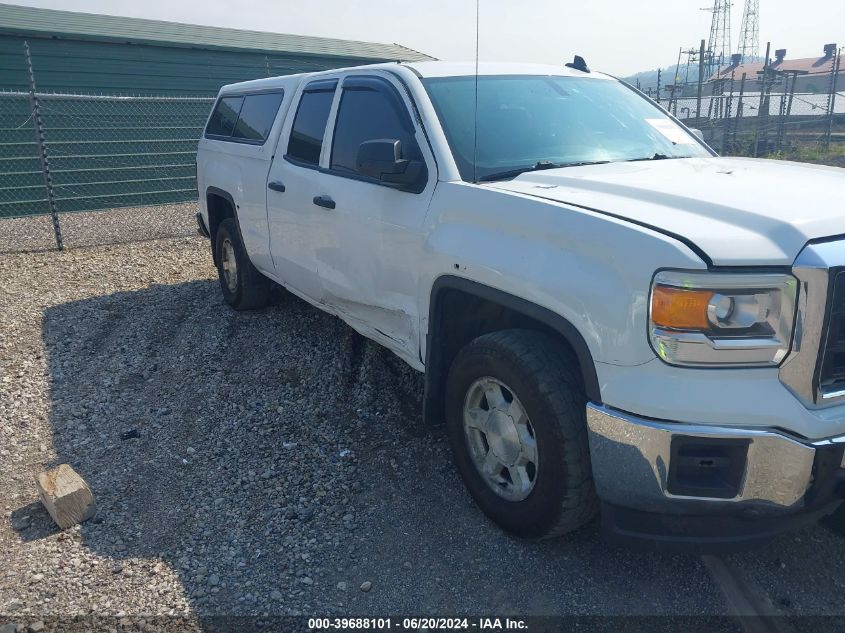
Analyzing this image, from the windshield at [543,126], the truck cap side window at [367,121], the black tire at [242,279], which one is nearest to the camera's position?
the windshield at [543,126]

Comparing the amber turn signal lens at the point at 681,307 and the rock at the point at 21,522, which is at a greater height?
the amber turn signal lens at the point at 681,307

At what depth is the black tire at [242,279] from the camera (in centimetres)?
622

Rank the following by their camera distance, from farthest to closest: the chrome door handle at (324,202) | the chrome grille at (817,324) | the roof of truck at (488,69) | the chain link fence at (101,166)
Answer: the chain link fence at (101,166)
the chrome door handle at (324,202)
the roof of truck at (488,69)
the chrome grille at (817,324)

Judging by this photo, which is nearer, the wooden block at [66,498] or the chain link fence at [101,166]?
the wooden block at [66,498]

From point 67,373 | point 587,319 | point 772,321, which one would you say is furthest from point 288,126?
point 772,321

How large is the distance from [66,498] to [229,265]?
3412 mm

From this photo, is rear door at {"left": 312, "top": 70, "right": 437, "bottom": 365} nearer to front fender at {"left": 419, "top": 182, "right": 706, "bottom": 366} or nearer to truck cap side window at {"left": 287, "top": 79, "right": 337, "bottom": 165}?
truck cap side window at {"left": 287, "top": 79, "right": 337, "bottom": 165}

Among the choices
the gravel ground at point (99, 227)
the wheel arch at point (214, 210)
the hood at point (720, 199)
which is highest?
the hood at point (720, 199)

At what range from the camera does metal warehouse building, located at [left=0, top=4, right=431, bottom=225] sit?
11758 mm

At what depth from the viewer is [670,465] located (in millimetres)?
2432

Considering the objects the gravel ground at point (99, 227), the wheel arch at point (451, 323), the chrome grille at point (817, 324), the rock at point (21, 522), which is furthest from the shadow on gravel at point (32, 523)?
the gravel ground at point (99, 227)

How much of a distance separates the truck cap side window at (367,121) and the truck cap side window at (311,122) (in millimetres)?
208

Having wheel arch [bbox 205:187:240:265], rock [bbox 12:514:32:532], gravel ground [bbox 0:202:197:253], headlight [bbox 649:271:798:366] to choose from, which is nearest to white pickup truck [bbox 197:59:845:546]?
headlight [bbox 649:271:798:366]

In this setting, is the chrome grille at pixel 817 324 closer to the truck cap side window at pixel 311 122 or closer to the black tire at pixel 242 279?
the truck cap side window at pixel 311 122
